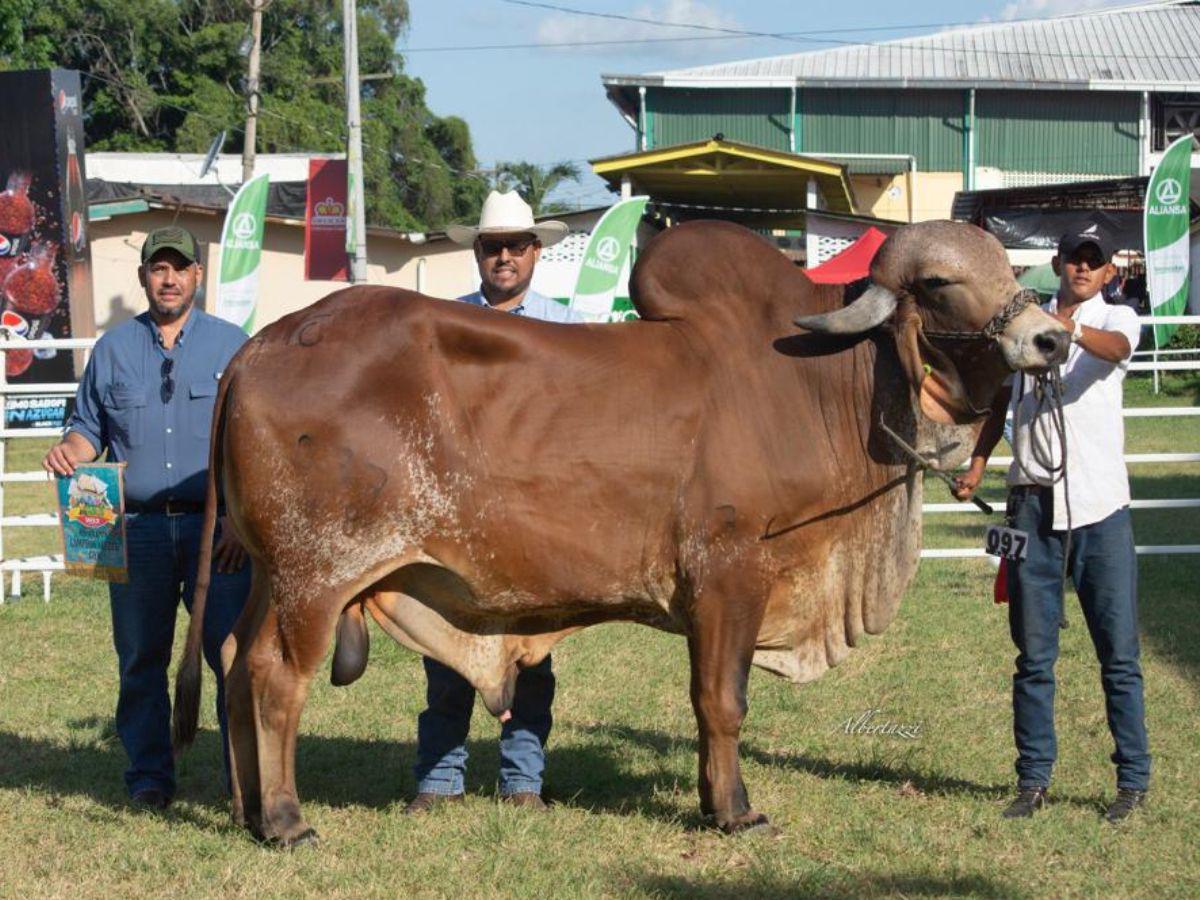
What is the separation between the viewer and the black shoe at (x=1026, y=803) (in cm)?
579

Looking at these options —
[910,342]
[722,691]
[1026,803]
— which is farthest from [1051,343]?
[1026,803]

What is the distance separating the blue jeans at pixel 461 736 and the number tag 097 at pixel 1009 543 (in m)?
1.81

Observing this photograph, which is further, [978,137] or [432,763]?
[978,137]

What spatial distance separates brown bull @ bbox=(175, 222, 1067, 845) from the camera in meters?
5.30

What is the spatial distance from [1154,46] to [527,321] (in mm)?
44080

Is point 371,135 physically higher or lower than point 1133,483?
higher

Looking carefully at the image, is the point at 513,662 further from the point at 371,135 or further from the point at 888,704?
the point at 371,135

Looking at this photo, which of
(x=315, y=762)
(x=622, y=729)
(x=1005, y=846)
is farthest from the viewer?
(x=622, y=729)

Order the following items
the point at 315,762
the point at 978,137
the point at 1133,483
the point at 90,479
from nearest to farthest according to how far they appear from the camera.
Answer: the point at 90,479, the point at 315,762, the point at 1133,483, the point at 978,137

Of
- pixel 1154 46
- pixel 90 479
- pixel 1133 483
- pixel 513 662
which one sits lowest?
pixel 1133 483

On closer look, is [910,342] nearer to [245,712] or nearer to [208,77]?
[245,712]

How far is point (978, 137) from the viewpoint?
1597 inches

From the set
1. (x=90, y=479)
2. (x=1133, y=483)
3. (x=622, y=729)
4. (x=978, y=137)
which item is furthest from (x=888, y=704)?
(x=978, y=137)

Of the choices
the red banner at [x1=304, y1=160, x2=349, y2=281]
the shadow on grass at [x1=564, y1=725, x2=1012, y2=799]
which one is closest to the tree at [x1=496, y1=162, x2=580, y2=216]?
the red banner at [x1=304, y1=160, x2=349, y2=281]
